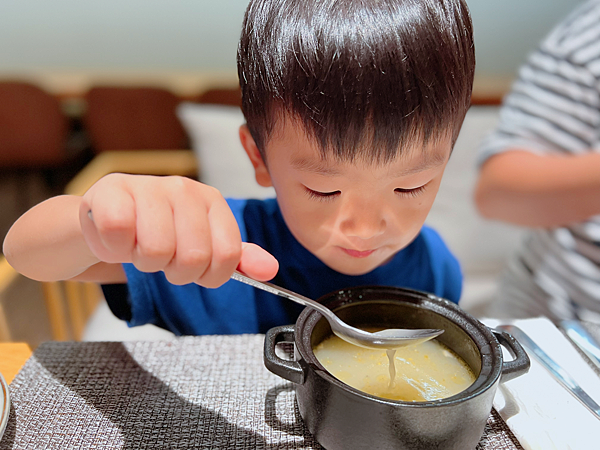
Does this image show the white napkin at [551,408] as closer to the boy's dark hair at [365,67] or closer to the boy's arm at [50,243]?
the boy's dark hair at [365,67]

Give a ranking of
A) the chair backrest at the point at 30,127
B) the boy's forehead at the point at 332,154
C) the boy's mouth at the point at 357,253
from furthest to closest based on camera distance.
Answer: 1. the chair backrest at the point at 30,127
2. the boy's mouth at the point at 357,253
3. the boy's forehead at the point at 332,154

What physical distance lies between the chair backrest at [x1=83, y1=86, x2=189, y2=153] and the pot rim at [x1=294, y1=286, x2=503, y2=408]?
1816mm

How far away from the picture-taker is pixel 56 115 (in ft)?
6.95

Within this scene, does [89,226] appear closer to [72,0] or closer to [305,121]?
[305,121]

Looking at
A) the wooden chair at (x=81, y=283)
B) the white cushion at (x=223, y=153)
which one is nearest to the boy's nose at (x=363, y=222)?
the wooden chair at (x=81, y=283)

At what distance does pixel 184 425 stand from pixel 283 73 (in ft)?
1.25

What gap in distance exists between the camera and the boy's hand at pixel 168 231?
37 cm

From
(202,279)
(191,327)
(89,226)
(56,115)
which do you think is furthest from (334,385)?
(56,115)

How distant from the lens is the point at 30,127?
2104 mm

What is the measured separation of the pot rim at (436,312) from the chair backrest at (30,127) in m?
2.01

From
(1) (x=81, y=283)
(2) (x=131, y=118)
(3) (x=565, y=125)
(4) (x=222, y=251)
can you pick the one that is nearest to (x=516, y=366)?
(4) (x=222, y=251)

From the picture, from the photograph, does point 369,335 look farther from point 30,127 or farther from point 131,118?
point 30,127

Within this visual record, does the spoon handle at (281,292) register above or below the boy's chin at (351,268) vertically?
above

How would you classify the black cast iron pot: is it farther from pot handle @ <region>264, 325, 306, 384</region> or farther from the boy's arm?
the boy's arm
